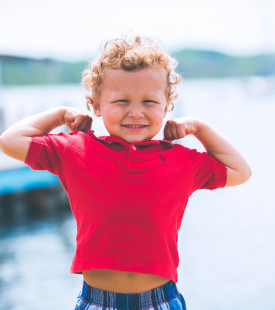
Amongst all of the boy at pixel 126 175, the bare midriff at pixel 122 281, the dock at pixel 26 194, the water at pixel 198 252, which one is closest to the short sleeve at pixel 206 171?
the boy at pixel 126 175

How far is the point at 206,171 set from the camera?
1.32 meters

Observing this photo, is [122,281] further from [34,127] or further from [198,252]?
[198,252]

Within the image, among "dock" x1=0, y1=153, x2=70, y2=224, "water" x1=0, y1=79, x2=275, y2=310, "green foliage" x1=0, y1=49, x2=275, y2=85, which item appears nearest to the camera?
"water" x1=0, y1=79, x2=275, y2=310

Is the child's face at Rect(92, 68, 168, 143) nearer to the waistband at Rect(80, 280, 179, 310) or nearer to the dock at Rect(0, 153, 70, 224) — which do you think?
the waistband at Rect(80, 280, 179, 310)

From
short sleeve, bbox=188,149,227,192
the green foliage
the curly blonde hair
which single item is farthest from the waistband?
the green foliage

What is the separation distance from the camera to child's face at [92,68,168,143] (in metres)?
1.25

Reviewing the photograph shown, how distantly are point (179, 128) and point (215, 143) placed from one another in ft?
0.44

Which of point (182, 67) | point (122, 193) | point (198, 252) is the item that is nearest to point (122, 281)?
point (122, 193)

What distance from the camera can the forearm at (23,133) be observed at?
128 centimetres

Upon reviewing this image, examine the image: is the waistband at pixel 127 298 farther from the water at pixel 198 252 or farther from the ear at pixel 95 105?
the water at pixel 198 252

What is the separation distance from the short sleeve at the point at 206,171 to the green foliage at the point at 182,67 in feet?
1.15

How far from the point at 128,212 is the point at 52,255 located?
3.86m

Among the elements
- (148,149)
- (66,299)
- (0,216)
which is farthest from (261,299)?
(0,216)

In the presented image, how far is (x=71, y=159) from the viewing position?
4.09 feet
